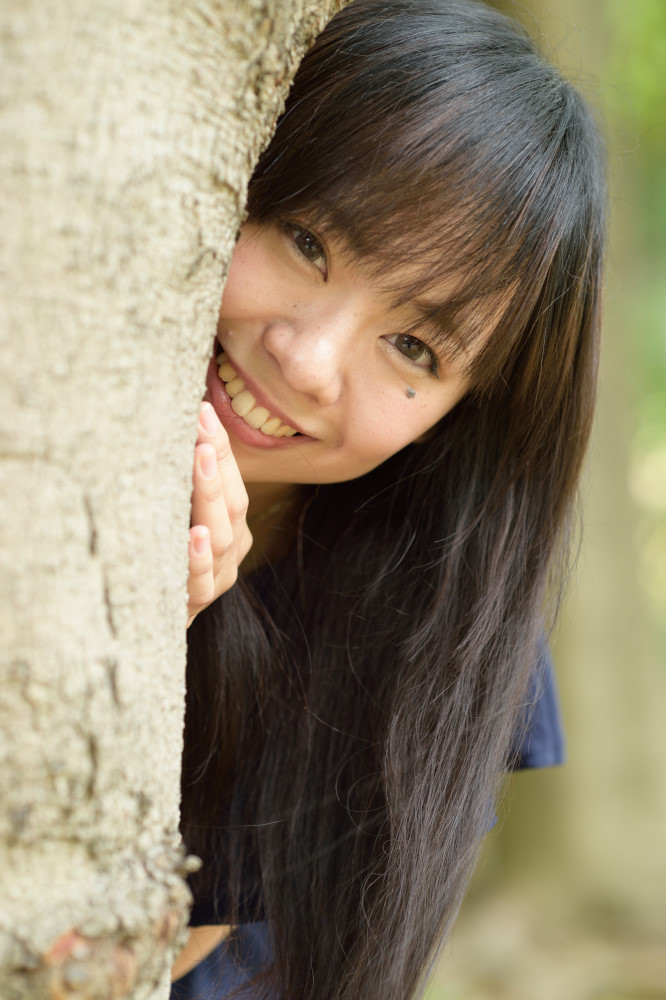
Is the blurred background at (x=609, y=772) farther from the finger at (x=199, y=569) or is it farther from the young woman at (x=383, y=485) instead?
the finger at (x=199, y=569)

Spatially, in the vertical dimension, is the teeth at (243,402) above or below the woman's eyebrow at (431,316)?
below

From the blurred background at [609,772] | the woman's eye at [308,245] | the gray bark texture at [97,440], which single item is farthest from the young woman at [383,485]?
the blurred background at [609,772]

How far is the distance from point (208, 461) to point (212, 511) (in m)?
0.07

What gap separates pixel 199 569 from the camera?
95 centimetres

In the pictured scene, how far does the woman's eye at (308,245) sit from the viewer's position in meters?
1.14

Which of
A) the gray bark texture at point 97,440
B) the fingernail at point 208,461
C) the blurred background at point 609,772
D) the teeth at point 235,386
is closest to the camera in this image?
the gray bark texture at point 97,440

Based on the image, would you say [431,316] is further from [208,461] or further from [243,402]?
[208,461]

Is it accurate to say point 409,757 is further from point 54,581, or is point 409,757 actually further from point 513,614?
point 54,581

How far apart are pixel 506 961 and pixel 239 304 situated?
11.3ft

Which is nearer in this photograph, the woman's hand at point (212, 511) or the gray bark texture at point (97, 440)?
the gray bark texture at point (97, 440)

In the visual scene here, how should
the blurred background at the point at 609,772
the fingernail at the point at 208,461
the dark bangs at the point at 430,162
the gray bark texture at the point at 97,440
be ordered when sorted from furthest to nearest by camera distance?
the blurred background at the point at 609,772, the dark bangs at the point at 430,162, the fingernail at the point at 208,461, the gray bark texture at the point at 97,440

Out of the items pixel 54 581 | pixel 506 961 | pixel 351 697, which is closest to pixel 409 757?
pixel 351 697

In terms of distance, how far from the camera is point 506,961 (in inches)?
149

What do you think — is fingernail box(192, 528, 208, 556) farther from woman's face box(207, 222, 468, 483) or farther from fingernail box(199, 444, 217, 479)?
woman's face box(207, 222, 468, 483)
